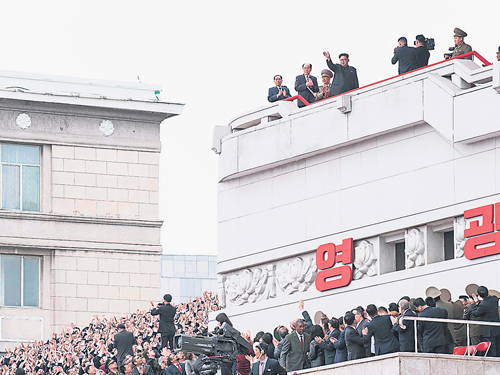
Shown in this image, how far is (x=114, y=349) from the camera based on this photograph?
31297mm

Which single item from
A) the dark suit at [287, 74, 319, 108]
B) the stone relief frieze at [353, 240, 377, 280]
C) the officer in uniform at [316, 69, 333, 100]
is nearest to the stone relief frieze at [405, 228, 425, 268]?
the stone relief frieze at [353, 240, 377, 280]

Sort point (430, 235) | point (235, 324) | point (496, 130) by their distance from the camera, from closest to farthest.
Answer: point (496, 130)
point (430, 235)
point (235, 324)

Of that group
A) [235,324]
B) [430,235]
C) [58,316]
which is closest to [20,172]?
[58,316]

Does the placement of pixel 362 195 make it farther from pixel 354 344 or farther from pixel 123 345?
pixel 354 344

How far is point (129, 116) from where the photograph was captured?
51.0 meters

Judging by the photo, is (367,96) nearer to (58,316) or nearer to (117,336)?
(117,336)

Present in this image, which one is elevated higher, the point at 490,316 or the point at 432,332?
the point at 490,316

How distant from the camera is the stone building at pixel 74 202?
161 ft

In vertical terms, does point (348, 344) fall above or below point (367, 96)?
below

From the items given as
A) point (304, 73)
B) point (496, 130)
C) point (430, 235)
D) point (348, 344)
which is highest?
point (304, 73)

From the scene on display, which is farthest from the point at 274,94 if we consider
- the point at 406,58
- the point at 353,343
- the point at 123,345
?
the point at 353,343

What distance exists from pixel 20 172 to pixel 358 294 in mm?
22235

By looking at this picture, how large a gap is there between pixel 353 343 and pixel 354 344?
2cm

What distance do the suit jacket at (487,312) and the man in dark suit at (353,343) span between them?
1.97 meters
